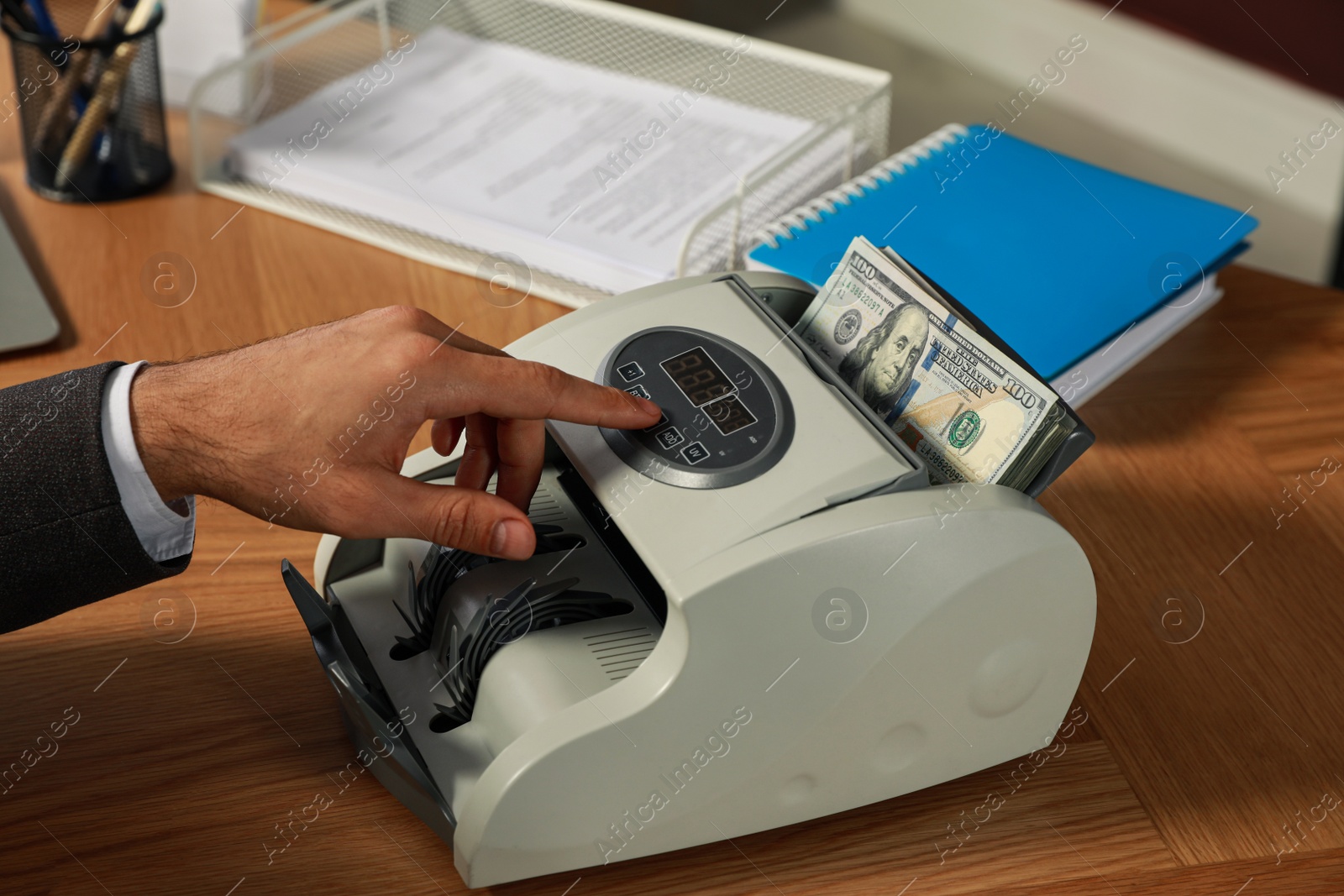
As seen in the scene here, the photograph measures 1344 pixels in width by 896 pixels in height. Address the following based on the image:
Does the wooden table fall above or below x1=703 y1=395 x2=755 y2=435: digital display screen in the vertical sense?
below

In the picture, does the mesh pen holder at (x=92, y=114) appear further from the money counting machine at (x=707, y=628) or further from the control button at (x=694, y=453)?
the control button at (x=694, y=453)

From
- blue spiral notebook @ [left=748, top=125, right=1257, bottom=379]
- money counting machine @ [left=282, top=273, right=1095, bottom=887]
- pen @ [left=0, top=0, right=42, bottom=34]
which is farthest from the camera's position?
pen @ [left=0, top=0, right=42, bottom=34]

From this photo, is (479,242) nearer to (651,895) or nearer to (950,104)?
(651,895)

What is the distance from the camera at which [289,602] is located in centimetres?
85

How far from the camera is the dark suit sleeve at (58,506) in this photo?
684 mm

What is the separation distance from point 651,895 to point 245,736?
281 millimetres

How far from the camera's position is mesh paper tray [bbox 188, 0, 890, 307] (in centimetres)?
112

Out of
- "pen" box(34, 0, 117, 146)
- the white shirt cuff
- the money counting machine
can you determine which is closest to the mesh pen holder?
"pen" box(34, 0, 117, 146)

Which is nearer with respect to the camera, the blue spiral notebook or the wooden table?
the wooden table

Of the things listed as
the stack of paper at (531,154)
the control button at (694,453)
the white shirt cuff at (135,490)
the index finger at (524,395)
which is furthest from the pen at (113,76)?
the control button at (694,453)

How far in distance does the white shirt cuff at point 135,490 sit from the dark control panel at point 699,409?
0.90ft

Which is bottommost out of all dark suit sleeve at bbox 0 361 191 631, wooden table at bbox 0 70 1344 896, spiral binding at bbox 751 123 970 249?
wooden table at bbox 0 70 1344 896

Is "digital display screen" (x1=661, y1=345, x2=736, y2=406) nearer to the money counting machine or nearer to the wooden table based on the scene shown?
the money counting machine

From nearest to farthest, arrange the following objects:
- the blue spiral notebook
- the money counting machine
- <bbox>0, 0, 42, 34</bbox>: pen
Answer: the money counting machine
the blue spiral notebook
<bbox>0, 0, 42, 34</bbox>: pen
